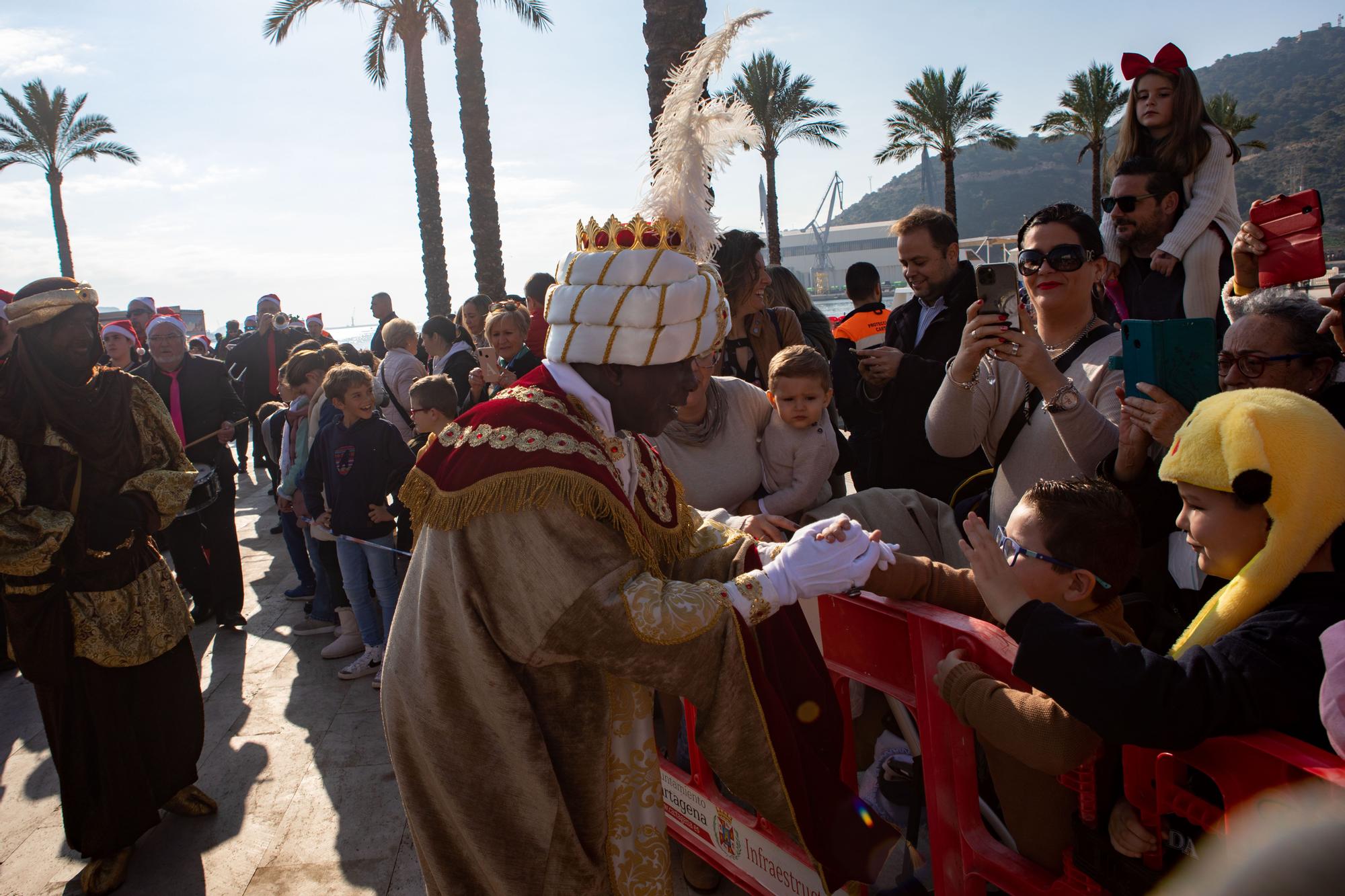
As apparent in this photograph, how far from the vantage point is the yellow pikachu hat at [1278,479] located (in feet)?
5.15

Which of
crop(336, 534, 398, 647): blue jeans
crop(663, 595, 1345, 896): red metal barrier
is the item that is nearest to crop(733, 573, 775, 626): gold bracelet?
crop(663, 595, 1345, 896): red metal barrier

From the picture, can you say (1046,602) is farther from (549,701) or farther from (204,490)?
(204,490)

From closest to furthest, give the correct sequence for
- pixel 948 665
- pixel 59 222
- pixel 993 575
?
pixel 993 575, pixel 948 665, pixel 59 222

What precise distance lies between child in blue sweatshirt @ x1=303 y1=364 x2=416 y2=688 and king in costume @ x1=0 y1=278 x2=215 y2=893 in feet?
4.70

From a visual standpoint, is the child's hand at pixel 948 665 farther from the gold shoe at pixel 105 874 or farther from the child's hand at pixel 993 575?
the gold shoe at pixel 105 874

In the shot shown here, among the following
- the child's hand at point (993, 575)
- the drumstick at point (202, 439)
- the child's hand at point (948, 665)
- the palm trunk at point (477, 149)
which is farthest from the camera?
the palm trunk at point (477, 149)

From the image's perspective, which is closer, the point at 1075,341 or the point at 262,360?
the point at 1075,341

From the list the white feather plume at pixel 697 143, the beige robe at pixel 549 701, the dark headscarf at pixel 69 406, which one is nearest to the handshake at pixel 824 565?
the beige robe at pixel 549 701

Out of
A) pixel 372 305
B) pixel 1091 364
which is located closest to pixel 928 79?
pixel 372 305

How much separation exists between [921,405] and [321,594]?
4553 mm

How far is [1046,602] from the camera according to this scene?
5.91 ft

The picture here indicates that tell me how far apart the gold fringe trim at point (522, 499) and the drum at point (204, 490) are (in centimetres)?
302

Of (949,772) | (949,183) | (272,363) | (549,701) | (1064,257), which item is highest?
(949,183)

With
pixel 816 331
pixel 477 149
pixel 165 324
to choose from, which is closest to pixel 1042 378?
pixel 816 331
